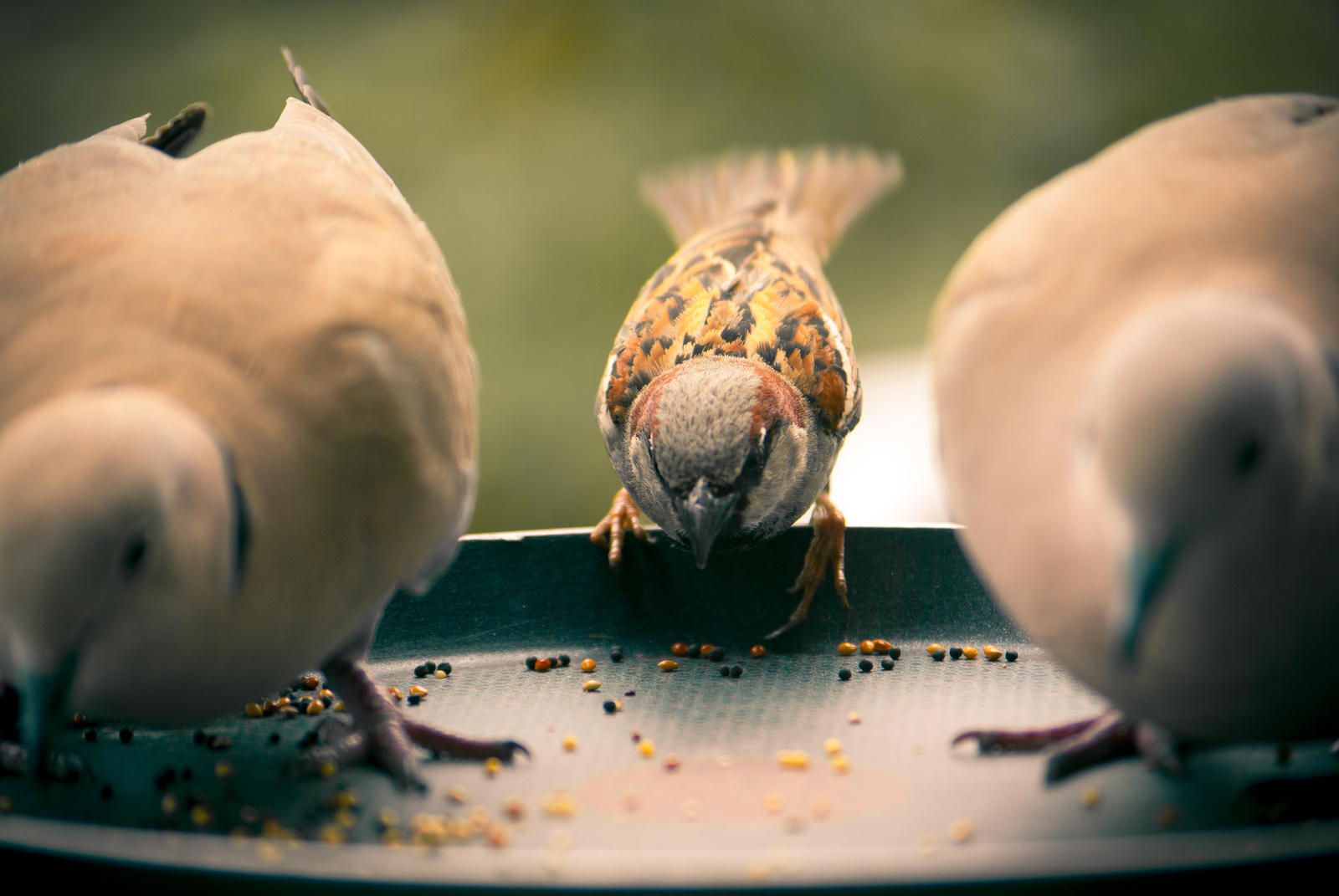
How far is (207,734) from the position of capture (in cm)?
206

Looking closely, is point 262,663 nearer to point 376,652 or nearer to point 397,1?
point 376,652

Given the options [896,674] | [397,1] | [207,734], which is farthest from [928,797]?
[397,1]

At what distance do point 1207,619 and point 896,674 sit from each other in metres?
0.96

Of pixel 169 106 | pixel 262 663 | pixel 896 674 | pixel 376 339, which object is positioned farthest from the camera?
pixel 169 106

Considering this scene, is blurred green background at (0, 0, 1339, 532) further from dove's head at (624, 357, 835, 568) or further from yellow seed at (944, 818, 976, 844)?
yellow seed at (944, 818, 976, 844)

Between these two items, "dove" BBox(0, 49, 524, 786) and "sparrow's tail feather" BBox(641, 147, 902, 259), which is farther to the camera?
"sparrow's tail feather" BBox(641, 147, 902, 259)

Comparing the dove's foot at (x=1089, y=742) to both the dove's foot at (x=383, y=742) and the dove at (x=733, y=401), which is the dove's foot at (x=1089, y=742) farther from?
the dove's foot at (x=383, y=742)

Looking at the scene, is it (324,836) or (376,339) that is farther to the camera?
(376,339)

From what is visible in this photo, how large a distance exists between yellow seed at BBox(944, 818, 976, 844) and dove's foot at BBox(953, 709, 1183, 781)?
202 millimetres

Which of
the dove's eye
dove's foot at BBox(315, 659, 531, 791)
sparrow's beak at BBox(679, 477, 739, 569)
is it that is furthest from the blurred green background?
the dove's eye

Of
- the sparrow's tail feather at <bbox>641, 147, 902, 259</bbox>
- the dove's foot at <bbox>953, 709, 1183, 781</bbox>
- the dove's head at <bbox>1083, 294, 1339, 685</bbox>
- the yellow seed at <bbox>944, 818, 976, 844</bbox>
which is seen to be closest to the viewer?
the dove's head at <bbox>1083, 294, 1339, 685</bbox>

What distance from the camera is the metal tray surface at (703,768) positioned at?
1266 millimetres

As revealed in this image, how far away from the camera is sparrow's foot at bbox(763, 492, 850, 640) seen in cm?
249

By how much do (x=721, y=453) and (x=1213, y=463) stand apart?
148cm
